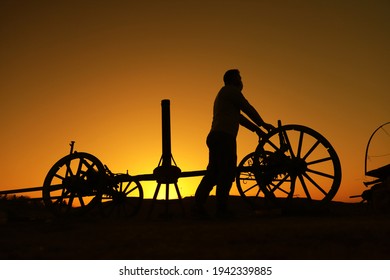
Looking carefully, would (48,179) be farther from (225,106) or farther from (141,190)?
(225,106)

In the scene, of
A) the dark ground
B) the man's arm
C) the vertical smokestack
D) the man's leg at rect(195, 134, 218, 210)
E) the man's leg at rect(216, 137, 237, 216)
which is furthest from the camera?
the vertical smokestack

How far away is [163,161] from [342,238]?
448 centimetres

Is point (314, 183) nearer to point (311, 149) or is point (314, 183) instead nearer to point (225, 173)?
point (311, 149)

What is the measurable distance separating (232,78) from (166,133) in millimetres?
1826

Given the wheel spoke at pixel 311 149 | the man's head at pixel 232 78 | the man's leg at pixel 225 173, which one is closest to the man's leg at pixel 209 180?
the man's leg at pixel 225 173

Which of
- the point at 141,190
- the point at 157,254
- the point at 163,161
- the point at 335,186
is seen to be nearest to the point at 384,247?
the point at 157,254

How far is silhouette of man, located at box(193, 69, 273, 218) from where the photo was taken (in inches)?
269

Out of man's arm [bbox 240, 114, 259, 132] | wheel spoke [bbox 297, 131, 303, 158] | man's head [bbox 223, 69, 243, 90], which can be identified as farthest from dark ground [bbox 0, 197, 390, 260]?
man's head [bbox 223, 69, 243, 90]

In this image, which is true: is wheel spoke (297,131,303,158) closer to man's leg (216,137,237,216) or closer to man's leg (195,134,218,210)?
man's leg (216,137,237,216)

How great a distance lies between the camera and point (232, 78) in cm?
721

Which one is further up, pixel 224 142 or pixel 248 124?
pixel 248 124

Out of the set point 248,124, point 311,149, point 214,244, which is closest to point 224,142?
point 248,124

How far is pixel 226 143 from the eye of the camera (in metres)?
6.88

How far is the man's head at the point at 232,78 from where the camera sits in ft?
23.6
